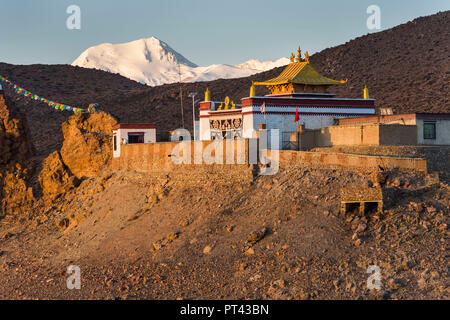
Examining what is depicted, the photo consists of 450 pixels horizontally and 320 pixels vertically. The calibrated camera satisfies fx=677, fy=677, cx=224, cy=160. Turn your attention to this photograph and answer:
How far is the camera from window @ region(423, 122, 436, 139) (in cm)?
3128

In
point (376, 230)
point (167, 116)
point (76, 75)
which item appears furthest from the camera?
point (76, 75)

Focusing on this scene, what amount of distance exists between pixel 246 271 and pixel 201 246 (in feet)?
10.0

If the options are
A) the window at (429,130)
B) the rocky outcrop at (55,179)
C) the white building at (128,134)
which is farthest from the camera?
the rocky outcrop at (55,179)

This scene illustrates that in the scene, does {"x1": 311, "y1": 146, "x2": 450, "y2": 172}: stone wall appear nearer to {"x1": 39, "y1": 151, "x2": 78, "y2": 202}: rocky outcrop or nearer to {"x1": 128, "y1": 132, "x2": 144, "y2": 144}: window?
{"x1": 128, "y1": 132, "x2": 144, "y2": 144}: window

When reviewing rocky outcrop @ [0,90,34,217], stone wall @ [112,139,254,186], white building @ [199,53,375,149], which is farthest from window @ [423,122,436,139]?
rocky outcrop @ [0,90,34,217]

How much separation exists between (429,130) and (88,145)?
1804 centimetres

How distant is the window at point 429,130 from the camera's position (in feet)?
103

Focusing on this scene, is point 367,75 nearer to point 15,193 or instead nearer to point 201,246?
point 15,193

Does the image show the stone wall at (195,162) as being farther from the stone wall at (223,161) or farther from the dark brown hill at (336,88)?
the dark brown hill at (336,88)

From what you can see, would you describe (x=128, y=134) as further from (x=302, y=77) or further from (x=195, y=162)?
(x=302, y=77)

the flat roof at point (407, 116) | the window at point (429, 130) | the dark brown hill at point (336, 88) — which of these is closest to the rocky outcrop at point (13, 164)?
the flat roof at point (407, 116)

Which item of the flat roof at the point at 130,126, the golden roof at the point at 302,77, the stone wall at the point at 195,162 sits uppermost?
the golden roof at the point at 302,77

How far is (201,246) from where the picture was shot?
82.0 feet
